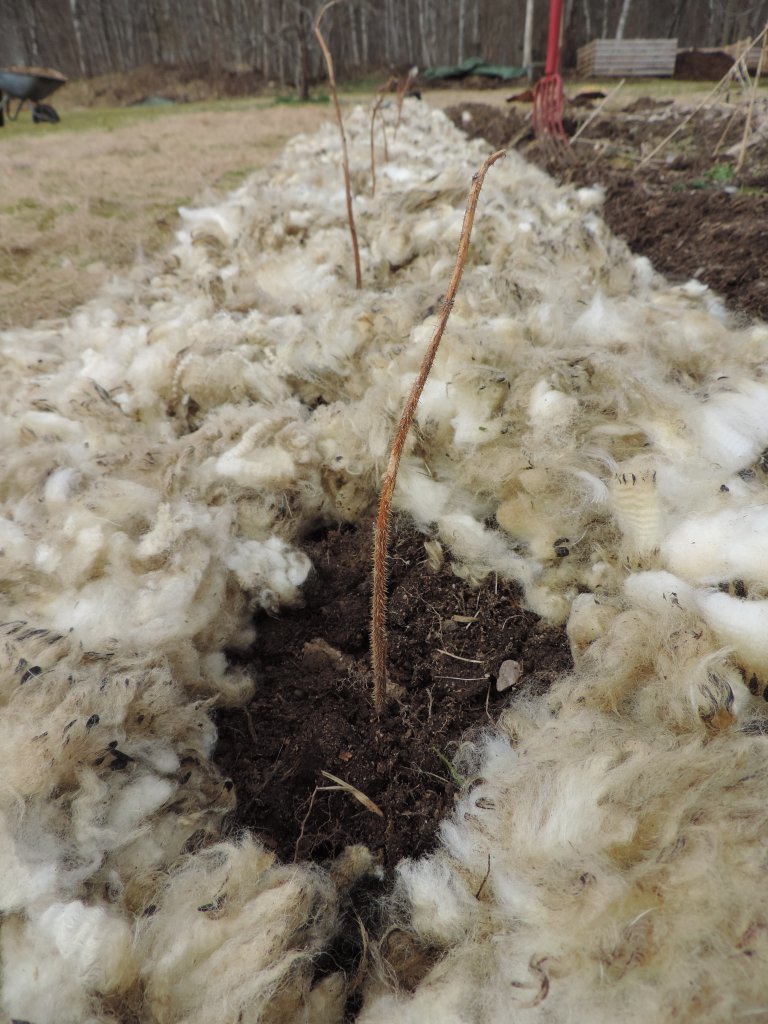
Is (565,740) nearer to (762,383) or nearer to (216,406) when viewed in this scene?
(762,383)

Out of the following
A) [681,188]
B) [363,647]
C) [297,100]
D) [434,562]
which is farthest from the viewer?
[297,100]

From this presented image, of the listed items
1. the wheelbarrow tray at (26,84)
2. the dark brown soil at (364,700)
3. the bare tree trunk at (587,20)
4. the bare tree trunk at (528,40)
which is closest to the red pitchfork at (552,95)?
the dark brown soil at (364,700)

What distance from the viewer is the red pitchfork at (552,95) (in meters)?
4.86

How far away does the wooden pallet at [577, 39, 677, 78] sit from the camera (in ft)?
30.9

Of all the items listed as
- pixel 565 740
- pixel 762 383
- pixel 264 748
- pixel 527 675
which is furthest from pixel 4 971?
pixel 762 383

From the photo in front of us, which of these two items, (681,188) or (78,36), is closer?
(681,188)

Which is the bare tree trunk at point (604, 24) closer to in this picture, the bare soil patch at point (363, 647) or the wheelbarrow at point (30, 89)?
the wheelbarrow at point (30, 89)

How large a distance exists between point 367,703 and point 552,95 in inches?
213

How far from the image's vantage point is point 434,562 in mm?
1436

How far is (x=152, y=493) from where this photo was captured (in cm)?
146

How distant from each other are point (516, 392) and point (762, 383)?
564 millimetres

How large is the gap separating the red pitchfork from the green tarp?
613cm

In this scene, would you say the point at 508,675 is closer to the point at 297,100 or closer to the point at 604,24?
the point at 297,100

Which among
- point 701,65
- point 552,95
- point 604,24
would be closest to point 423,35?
point 604,24
